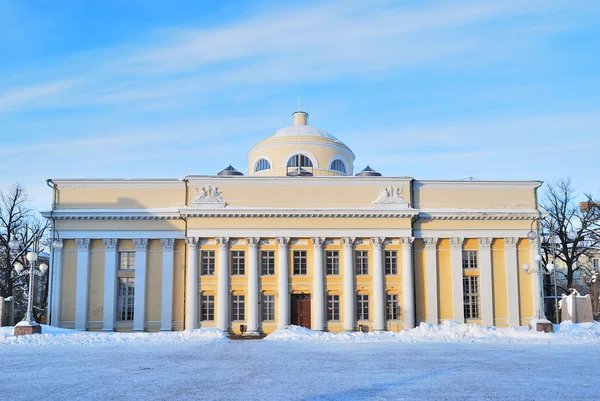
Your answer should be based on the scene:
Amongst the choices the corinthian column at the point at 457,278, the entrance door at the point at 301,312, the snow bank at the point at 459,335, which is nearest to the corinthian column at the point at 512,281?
the corinthian column at the point at 457,278

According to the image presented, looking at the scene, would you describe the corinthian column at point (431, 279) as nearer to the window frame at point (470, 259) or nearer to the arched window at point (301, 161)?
the window frame at point (470, 259)

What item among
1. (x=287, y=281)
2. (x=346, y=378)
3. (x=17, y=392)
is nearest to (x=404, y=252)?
(x=287, y=281)

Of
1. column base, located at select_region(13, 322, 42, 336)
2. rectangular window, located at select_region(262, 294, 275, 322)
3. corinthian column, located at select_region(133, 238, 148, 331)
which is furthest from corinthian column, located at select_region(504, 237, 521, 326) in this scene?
column base, located at select_region(13, 322, 42, 336)

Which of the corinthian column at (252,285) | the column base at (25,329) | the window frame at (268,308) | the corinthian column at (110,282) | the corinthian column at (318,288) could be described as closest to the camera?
the column base at (25,329)

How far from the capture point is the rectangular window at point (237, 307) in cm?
3491

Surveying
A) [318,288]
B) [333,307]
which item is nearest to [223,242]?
[318,288]

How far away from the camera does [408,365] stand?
16.6 metres

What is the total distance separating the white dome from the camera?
143ft

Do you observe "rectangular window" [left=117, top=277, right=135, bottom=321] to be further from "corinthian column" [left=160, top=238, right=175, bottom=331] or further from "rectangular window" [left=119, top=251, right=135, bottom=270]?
"corinthian column" [left=160, top=238, right=175, bottom=331]

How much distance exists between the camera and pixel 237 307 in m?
35.0

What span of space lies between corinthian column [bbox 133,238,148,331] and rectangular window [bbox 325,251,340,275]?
405 inches

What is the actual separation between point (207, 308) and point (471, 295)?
15184 mm

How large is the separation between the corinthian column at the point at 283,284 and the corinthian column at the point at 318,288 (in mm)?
1502

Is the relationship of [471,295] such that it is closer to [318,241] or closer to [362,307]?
[362,307]
